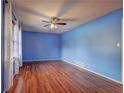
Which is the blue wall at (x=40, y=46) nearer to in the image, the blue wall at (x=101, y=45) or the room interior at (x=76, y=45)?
the room interior at (x=76, y=45)

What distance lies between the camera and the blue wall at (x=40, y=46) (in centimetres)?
748

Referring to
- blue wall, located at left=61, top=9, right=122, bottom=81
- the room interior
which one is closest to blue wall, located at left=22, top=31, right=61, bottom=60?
the room interior

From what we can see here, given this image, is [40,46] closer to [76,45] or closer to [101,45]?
[76,45]

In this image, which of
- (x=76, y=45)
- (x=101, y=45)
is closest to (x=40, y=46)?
(x=76, y=45)

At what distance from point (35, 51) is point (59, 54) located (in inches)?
79.3

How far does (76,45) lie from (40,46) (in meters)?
3.24

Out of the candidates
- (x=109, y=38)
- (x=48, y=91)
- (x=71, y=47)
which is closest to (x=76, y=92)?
(x=48, y=91)

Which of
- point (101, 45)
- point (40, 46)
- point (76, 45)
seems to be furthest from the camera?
point (40, 46)

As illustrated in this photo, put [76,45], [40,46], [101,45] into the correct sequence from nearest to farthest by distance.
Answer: [101,45], [76,45], [40,46]

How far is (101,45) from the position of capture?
3.88m

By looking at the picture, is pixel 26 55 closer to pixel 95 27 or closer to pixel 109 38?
pixel 95 27

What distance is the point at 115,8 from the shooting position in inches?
122

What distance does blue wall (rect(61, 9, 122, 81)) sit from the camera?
10.7ft

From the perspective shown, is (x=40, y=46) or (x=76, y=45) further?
(x=40, y=46)
